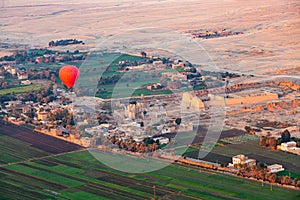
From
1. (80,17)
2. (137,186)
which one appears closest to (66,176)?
(137,186)

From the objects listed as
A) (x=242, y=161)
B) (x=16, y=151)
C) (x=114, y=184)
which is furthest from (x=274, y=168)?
(x=16, y=151)

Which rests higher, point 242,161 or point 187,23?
point 187,23

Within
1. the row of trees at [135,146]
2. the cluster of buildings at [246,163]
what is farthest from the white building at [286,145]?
the row of trees at [135,146]

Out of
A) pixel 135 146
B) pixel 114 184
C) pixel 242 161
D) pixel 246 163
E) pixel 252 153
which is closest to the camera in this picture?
pixel 114 184

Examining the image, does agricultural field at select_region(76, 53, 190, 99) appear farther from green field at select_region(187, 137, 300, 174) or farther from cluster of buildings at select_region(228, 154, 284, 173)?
cluster of buildings at select_region(228, 154, 284, 173)

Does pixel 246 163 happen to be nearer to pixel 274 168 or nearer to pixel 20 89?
pixel 274 168

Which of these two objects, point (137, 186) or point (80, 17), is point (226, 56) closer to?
point (137, 186)

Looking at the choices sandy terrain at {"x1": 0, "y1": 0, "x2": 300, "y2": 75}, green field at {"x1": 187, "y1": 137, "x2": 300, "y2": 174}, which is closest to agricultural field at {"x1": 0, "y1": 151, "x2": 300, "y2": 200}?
green field at {"x1": 187, "y1": 137, "x2": 300, "y2": 174}
